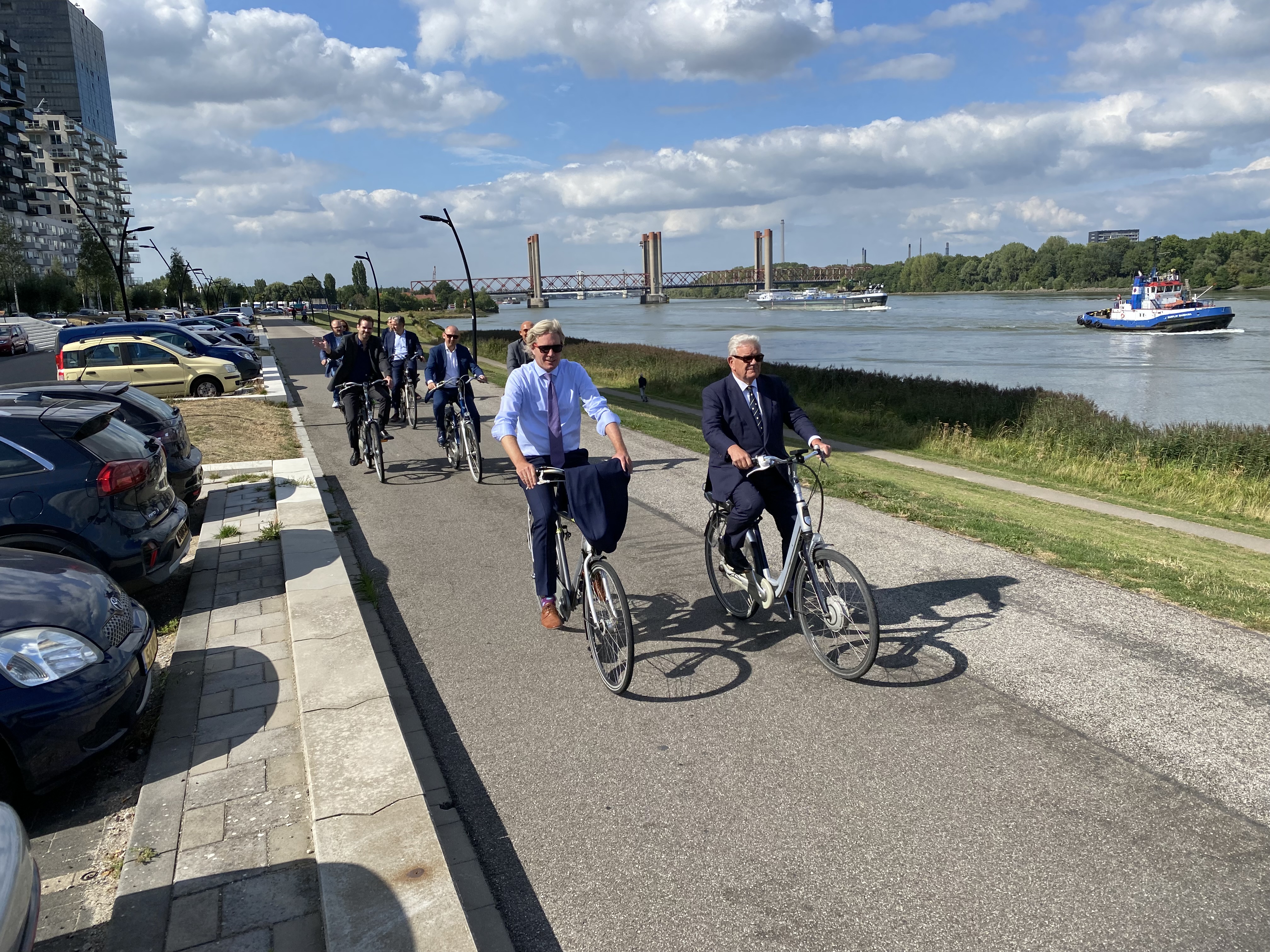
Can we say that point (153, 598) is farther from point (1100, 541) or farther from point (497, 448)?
point (1100, 541)

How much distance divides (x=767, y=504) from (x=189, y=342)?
22.0 metres

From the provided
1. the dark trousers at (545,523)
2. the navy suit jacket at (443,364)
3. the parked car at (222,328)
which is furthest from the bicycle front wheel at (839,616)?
the parked car at (222,328)

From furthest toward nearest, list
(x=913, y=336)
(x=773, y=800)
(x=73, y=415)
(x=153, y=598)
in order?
(x=913, y=336) → (x=153, y=598) → (x=73, y=415) → (x=773, y=800)

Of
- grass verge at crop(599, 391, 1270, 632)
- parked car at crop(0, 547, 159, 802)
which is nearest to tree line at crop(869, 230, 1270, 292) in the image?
grass verge at crop(599, 391, 1270, 632)

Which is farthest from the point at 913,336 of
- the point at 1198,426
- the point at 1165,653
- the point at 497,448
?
the point at 1165,653

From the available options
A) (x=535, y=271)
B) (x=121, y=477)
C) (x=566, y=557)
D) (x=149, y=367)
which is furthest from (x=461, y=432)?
(x=535, y=271)

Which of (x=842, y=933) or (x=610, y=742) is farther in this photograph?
(x=610, y=742)

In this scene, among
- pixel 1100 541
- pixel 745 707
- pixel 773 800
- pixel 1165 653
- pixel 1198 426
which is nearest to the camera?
pixel 773 800

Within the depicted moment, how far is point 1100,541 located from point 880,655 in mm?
4747

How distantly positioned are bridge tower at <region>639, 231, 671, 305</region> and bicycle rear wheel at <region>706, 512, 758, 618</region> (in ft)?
584

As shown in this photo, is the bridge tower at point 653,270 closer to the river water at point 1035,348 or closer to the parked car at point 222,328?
the river water at point 1035,348

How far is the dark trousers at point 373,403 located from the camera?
36.8 feet

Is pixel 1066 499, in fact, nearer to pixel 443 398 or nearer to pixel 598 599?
pixel 443 398

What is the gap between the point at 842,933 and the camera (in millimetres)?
2941
